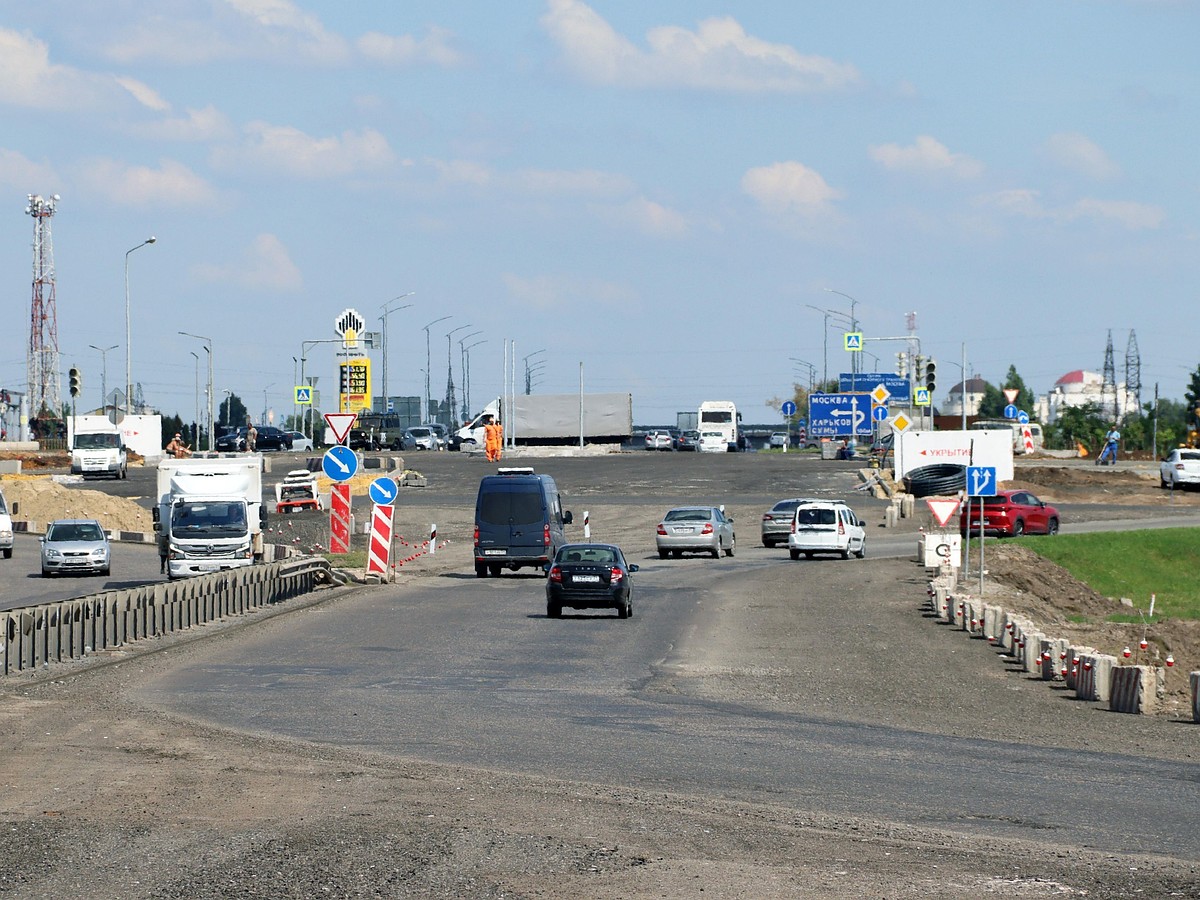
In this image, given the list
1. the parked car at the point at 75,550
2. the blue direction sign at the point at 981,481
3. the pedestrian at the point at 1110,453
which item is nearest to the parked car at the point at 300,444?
the pedestrian at the point at 1110,453

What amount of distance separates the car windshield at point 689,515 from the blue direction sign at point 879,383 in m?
61.1

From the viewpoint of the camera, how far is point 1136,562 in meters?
52.5

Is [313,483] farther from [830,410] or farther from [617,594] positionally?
[830,410]

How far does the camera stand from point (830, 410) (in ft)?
339

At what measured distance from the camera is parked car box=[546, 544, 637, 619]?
29578 millimetres

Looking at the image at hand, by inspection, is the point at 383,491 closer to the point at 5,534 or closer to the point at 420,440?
the point at 5,534

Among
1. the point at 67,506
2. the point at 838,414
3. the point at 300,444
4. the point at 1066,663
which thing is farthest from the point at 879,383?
the point at 1066,663

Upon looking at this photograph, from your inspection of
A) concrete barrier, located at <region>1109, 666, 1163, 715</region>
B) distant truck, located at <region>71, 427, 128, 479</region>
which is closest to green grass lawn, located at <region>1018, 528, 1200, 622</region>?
concrete barrier, located at <region>1109, 666, 1163, 715</region>

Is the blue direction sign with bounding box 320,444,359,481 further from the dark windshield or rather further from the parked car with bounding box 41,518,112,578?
the parked car with bounding box 41,518,112,578

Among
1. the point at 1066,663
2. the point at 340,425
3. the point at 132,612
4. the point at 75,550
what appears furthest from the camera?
the point at 75,550

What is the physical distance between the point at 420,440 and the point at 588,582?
82.2m

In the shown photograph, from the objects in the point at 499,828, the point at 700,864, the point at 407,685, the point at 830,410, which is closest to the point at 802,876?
the point at 700,864

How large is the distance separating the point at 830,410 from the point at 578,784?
302 feet

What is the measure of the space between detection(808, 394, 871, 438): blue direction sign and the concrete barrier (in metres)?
82.0
